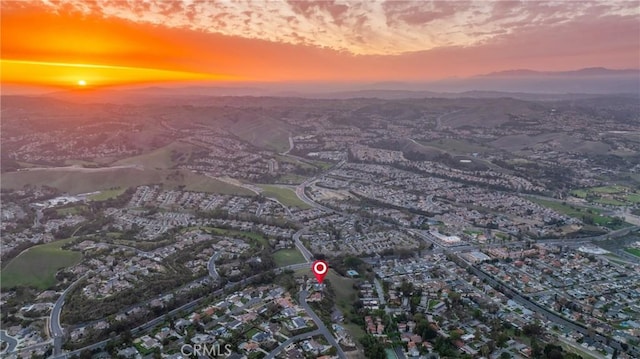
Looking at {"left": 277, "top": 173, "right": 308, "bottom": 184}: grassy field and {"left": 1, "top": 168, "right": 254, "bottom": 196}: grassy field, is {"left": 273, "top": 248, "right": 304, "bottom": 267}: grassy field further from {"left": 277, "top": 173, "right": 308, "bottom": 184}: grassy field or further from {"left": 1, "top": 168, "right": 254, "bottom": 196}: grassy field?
{"left": 277, "top": 173, "right": 308, "bottom": 184}: grassy field

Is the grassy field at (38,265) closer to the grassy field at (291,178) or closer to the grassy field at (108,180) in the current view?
the grassy field at (108,180)

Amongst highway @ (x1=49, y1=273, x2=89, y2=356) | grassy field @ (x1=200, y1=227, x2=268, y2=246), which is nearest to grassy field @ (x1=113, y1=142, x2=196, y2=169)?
grassy field @ (x1=200, y1=227, x2=268, y2=246)

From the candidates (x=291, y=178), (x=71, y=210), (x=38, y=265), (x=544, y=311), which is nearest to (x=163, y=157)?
(x=291, y=178)

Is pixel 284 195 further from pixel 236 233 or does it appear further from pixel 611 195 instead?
pixel 611 195

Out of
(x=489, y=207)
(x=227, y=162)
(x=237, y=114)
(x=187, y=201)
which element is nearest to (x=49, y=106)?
(x=237, y=114)

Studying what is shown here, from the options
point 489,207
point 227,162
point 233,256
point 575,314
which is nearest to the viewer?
point 575,314

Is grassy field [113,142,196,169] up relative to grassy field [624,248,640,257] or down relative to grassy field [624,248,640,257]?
up

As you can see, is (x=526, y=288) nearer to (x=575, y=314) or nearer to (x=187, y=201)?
(x=575, y=314)
